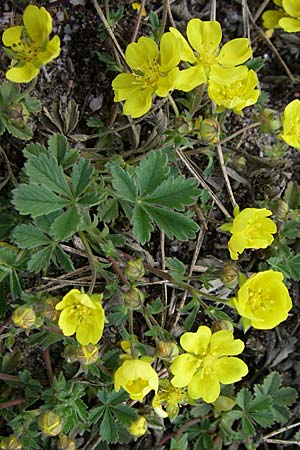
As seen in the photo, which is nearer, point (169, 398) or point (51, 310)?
point (51, 310)

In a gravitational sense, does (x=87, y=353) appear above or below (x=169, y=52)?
below

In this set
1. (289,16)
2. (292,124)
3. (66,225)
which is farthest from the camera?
(289,16)

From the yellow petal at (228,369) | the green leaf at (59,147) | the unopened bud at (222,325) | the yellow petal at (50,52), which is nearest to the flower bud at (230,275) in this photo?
the unopened bud at (222,325)

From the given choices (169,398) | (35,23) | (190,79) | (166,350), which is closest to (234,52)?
(190,79)

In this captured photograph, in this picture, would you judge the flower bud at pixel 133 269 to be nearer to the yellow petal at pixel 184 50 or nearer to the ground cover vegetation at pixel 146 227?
the ground cover vegetation at pixel 146 227

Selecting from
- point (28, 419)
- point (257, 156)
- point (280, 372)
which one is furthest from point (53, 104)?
point (280, 372)

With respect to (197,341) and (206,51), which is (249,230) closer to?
(197,341)

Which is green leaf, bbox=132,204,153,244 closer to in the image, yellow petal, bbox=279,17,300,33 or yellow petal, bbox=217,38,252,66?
yellow petal, bbox=217,38,252,66

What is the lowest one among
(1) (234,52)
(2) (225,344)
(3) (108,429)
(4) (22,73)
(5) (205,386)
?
(3) (108,429)
